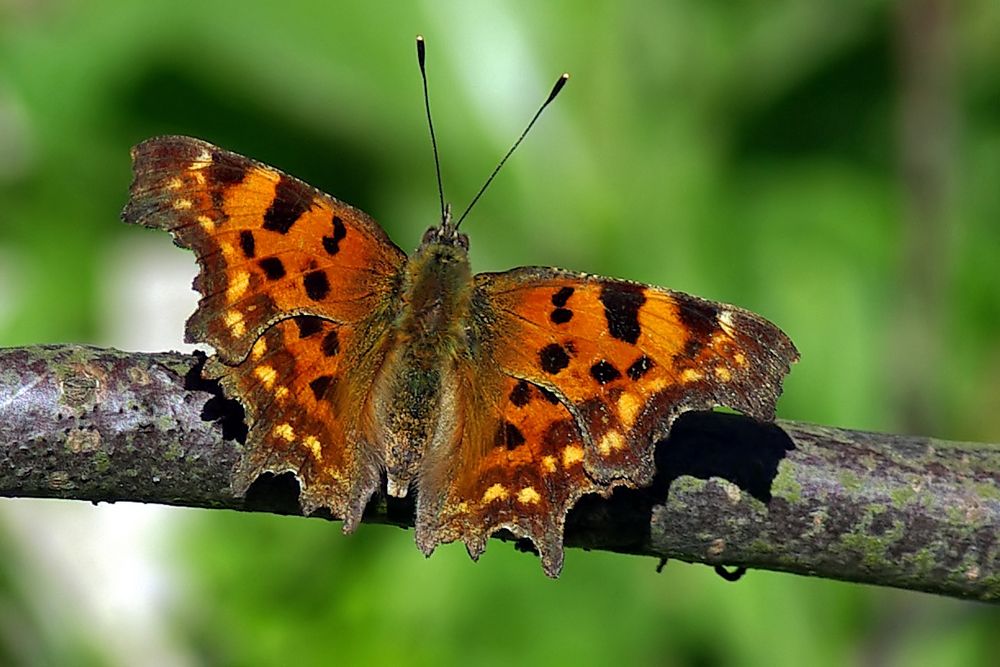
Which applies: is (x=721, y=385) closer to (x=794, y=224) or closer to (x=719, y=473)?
(x=719, y=473)

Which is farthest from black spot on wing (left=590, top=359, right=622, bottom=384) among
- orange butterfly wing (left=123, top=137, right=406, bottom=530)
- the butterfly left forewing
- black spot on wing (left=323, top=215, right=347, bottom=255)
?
black spot on wing (left=323, top=215, right=347, bottom=255)

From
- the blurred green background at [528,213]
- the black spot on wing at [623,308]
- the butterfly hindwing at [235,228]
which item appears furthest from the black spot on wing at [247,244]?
the blurred green background at [528,213]

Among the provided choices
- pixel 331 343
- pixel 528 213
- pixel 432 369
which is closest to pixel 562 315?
pixel 432 369

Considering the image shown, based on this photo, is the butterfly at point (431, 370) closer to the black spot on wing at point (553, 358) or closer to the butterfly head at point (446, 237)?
the black spot on wing at point (553, 358)

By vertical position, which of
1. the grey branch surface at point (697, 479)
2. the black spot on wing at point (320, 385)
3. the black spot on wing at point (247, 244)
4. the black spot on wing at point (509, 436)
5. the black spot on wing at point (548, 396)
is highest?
the black spot on wing at point (247, 244)

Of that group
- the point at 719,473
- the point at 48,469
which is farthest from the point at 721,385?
the point at 48,469
